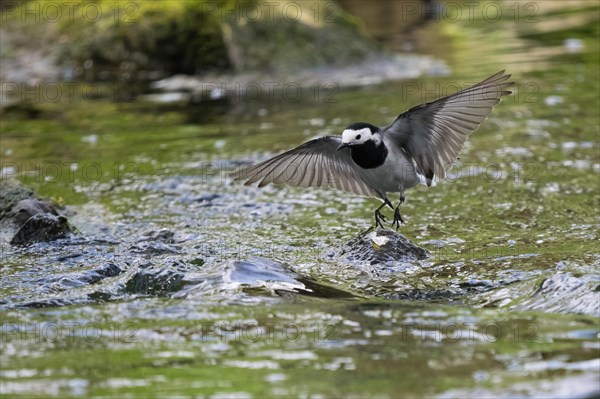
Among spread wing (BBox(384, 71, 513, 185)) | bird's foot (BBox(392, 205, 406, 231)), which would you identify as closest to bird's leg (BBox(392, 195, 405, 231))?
bird's foot (BBox(392, 205, 406, 231))

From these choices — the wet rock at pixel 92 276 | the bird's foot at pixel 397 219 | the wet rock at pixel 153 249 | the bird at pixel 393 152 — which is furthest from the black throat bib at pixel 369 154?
the wet rock at pixel 92 276

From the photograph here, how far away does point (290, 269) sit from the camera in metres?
6.19

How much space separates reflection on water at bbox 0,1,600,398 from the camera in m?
4.41

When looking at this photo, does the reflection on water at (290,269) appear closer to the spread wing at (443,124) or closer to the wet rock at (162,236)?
the wet rock at (162,236)

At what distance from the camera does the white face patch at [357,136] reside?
21.4 ft

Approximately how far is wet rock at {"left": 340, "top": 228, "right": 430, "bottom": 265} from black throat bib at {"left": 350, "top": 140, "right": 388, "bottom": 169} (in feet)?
1.63

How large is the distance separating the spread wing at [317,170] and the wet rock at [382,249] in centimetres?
58

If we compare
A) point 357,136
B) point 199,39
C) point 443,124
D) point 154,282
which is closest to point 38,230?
point 154,282

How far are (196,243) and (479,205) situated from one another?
2575 mm

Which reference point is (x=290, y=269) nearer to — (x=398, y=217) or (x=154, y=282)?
(x=154, y=282)

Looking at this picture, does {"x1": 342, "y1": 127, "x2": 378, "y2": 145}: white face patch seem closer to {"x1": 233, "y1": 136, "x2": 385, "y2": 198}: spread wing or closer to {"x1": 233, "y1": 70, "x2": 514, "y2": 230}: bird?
{"x1": 233, "y1": 70, "x2": 514, "y2": 230}: bird

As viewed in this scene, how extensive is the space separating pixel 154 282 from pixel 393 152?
6.68ft

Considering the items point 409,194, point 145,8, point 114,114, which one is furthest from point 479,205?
point 145,8

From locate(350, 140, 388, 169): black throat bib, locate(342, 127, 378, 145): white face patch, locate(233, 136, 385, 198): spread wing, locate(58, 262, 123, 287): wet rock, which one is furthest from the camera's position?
locate(233, 136, 385, 198): spread wing
